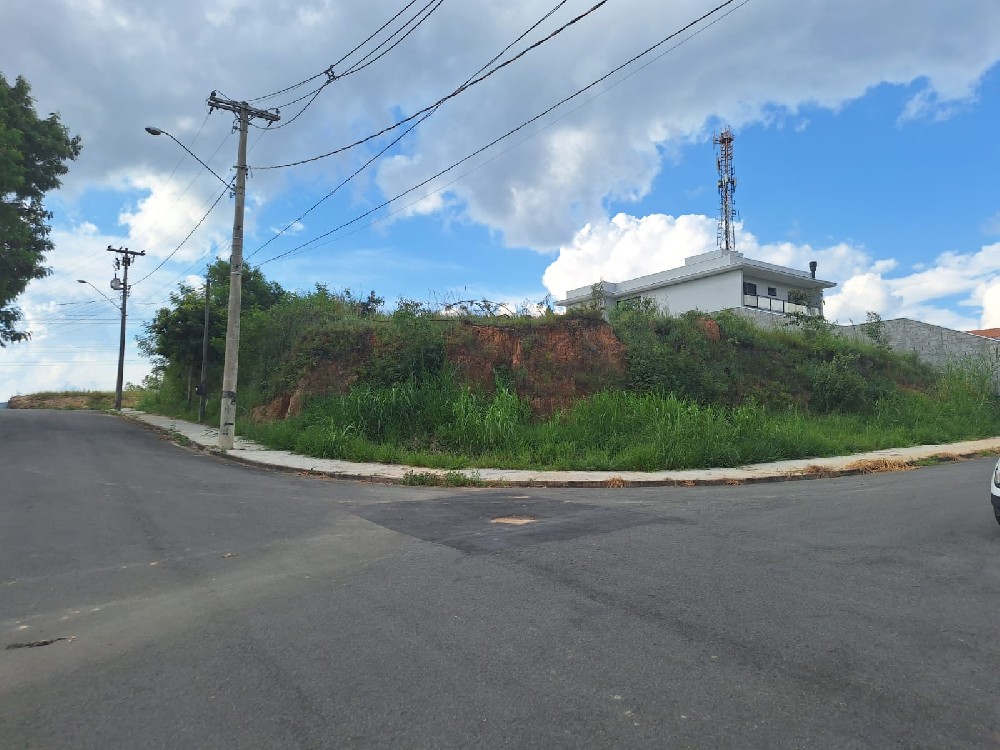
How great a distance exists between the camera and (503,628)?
4.55m

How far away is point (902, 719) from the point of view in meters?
3.25

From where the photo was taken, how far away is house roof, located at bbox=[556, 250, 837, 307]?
3503 cm

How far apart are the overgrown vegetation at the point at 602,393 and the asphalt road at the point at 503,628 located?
594cm

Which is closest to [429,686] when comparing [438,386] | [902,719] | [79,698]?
[79,698]

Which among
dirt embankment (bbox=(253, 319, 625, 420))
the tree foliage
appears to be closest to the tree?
the tree foliage

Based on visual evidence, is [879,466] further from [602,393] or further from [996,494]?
[996,494]

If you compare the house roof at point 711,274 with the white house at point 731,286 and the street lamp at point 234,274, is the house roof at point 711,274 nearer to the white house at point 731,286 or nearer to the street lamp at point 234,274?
the white house at point 731,286

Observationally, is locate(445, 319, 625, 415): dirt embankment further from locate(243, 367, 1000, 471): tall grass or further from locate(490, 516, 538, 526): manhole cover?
locate(490, 516, 538, 526): manhole cover

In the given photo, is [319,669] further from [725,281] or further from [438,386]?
[725,281]

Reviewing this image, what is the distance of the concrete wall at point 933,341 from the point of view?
92.5ft

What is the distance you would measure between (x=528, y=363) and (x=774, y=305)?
21.8 m

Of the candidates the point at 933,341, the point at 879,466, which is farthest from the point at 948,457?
the point at 933,341

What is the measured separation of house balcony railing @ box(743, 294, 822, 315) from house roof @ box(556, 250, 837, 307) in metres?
1.21

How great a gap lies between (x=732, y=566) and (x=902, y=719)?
2.80 meters
